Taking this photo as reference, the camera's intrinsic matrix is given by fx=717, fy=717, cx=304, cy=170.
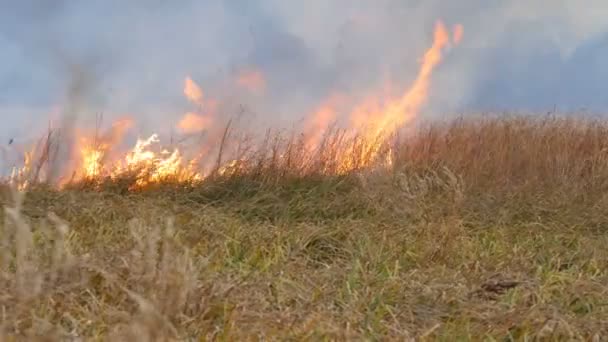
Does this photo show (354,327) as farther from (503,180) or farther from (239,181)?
(503,180)

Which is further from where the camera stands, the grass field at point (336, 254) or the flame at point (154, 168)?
the flame at point (154, 168)

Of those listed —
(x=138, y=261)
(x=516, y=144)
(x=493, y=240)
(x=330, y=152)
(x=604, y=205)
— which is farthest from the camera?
(x=516, y=144)

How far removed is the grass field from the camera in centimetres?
200

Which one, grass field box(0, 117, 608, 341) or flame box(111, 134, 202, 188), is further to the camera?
flame box(111, 134, 202, 188)

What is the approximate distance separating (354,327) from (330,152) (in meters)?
4.80

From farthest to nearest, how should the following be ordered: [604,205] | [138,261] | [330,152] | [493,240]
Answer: [330,152], [604,205], [493,240], [138,261]

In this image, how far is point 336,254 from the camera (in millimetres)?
3721

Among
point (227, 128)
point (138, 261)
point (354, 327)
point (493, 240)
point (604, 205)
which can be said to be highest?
point (227, 128)

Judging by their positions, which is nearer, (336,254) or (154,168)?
(336,254)

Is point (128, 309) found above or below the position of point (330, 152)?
below

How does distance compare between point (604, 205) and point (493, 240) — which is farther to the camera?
point (604, 205)

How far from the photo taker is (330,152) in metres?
6.96

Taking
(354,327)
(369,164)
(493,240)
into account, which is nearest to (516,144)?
(369,164)

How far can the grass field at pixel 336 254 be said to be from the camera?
2002mm
